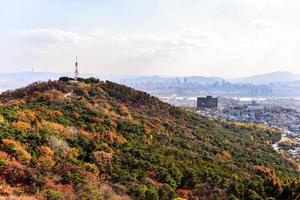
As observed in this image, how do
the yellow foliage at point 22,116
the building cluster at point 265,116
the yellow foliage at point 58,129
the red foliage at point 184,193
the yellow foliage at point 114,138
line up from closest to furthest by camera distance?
the red foliage at point 184,193 < the yellow foliage at point 58,129 < the yellow foliage at point 22,116 < the yellow foliage at point 114,138 < the building cluster at point 265,116

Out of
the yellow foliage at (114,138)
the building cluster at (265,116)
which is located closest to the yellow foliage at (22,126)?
the yellow foliage at (114,138)

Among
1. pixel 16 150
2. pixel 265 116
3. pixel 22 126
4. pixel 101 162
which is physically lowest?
pixel 265 116

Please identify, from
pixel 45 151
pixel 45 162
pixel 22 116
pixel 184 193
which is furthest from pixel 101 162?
pixel 22 116

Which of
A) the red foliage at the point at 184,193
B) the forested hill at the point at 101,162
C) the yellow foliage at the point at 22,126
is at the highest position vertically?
the yellow foliage at the point at 22,126

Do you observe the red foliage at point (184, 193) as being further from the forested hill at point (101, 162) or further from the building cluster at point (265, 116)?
the building cluster at point (265, 116)

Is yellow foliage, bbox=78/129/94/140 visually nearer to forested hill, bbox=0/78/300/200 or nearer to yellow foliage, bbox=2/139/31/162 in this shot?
forested hill, bbox=0/78/300/200

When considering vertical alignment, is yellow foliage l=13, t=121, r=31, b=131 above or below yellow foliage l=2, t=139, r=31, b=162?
above

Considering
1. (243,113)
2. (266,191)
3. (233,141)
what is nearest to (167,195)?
(266,191)

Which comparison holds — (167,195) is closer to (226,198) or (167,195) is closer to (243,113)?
(226,198)

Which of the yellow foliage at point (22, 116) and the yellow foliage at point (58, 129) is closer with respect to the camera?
the yellow foliage at point (58, 129)

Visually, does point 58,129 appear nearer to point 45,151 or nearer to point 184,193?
point 45,151

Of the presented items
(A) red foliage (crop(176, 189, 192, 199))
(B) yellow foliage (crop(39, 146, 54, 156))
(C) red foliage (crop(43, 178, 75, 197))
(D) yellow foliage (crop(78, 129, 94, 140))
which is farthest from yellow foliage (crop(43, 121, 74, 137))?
(C) red foliage (crop(43, 178, 75, 197))
